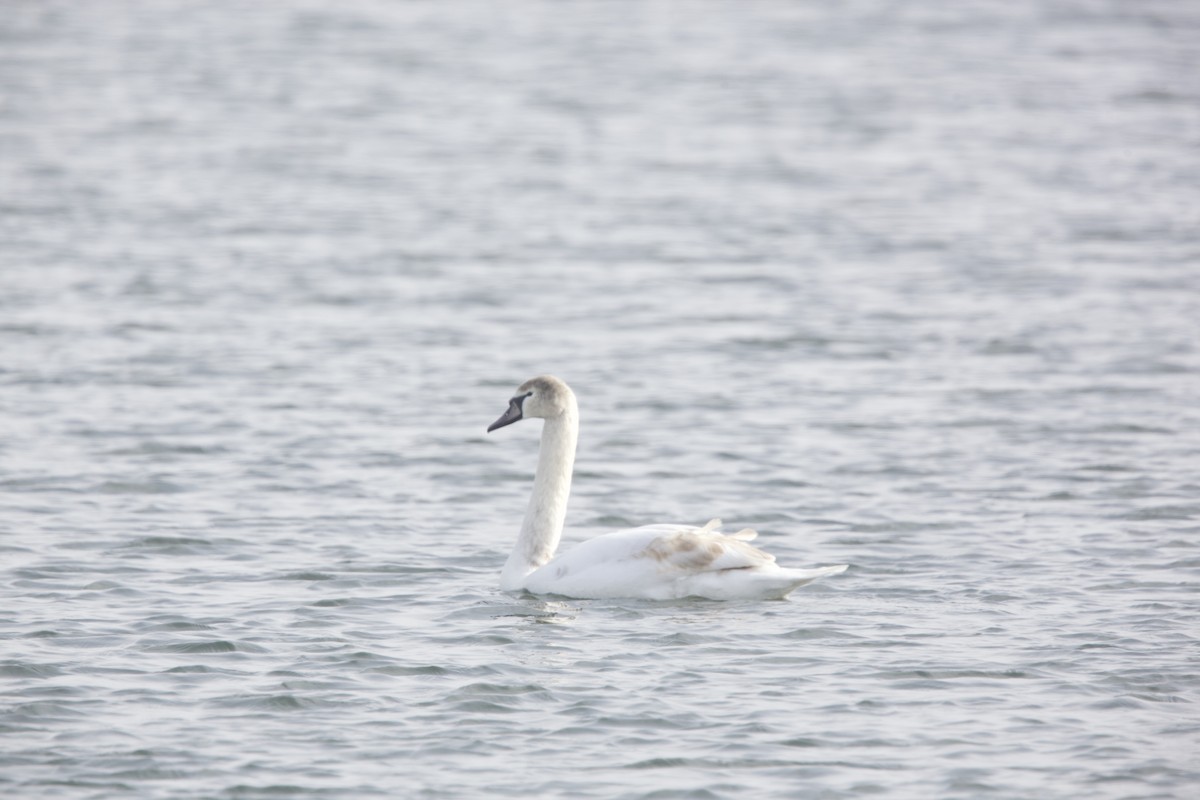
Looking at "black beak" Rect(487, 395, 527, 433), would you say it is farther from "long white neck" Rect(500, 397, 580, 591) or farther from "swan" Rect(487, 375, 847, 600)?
"swan" Rect(487, 375, 847, 600)

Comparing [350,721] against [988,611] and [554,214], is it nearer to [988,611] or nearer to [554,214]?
[988,611]

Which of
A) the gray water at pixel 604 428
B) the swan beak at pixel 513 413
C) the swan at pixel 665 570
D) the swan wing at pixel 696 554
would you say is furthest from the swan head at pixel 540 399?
the swan wing at pixel 696 554

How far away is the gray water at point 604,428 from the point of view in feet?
29.3

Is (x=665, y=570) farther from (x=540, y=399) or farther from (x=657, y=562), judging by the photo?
(x=540, y=399)

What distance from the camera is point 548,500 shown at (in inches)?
462

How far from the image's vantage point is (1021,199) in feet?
85.9

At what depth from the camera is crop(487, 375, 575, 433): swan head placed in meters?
11.8

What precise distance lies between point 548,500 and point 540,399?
59cm

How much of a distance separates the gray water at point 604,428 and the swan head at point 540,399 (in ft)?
3.39

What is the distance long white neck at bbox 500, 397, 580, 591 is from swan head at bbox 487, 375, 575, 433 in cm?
5

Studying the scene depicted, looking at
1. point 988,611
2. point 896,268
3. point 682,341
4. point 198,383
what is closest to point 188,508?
point 198,383

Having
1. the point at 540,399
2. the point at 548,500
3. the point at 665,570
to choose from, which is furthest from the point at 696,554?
the point at 540,399

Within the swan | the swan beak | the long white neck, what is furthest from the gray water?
the swan beak

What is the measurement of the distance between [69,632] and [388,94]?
28039 mm
